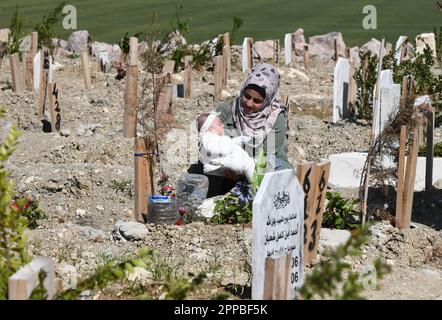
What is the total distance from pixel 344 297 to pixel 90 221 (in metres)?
4.75

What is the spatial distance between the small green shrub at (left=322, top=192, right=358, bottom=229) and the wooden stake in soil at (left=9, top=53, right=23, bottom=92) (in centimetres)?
684

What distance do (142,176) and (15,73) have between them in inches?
256

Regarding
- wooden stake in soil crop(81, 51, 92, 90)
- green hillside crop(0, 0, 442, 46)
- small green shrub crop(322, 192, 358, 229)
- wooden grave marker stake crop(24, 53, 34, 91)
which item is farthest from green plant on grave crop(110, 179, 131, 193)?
green hillside crop(0, 0, 442, 46)

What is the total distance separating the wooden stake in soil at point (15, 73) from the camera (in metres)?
14.3

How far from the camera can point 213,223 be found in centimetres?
816

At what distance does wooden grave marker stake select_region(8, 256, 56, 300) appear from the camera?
174 inches

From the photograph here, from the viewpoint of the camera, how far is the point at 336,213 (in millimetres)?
8352

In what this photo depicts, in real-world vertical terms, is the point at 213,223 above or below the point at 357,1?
below

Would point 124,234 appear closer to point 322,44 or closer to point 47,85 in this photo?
point 47,85

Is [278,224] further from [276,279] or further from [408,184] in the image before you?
[408,184]

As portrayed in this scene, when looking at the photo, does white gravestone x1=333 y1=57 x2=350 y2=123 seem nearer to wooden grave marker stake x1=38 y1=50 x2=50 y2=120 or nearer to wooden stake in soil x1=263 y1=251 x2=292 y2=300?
wooden grave marker stake x1=38 y1=50 x2=50 y2=120

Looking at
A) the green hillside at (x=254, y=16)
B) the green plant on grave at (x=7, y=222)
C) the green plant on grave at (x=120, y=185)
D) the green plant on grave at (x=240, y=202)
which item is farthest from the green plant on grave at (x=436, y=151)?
the green hillside at (x=254, y=16)

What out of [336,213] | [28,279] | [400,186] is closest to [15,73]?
[336,213]
